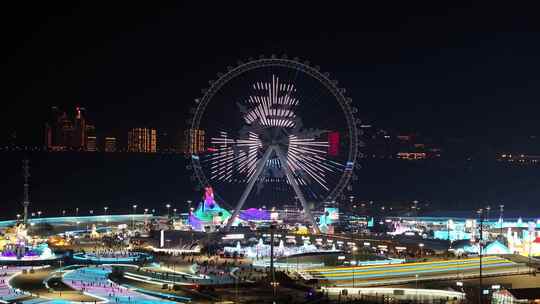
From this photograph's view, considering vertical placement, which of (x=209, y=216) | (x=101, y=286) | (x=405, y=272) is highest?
(x=209, y=216)

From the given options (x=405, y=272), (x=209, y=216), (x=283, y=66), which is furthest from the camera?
(x=209, y=216)

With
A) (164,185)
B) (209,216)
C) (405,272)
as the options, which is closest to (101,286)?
(405,272)

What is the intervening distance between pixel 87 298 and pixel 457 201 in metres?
69.8

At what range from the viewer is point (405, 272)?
2900 cm

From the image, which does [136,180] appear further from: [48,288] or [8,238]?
[48,288]

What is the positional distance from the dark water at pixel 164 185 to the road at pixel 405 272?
37.6 m

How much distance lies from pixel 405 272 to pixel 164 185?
81834 millimetres

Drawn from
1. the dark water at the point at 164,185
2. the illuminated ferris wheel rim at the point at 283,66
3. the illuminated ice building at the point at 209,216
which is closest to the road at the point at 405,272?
the illuminated ferris wheel rim at the point at 283,66

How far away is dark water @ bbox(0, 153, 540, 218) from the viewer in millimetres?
82750

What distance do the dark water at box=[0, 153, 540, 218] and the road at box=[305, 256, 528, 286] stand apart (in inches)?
1479

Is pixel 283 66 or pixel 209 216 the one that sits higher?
pixel 283 66

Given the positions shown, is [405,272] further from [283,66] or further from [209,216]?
[209,216]

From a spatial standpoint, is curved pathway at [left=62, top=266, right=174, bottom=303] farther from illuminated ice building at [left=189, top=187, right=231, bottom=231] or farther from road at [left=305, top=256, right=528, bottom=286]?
illuminated ice building at [left=189, top=187, right=231, bottom=231]

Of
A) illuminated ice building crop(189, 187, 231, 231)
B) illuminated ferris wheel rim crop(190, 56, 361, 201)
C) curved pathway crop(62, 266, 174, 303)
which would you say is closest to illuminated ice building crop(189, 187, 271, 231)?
illuminated ice building crop(189, 187, 231, 231)
